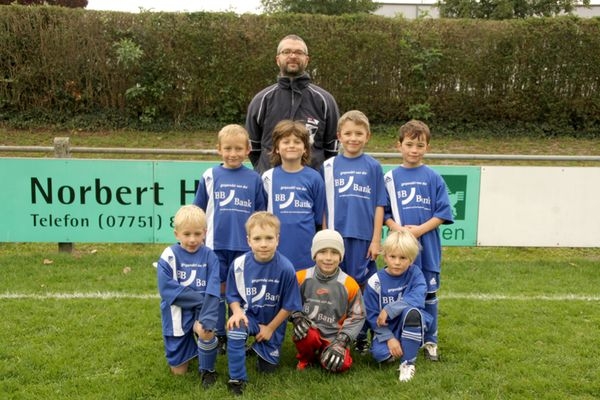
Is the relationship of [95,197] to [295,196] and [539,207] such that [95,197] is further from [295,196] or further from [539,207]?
[539,207]

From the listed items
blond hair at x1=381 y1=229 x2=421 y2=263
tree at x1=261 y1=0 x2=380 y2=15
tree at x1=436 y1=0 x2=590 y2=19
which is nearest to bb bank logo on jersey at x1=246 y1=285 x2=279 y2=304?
blond hair at x1=381 y1=229 x2=421 y2=263

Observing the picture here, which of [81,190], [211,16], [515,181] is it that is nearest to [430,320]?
[515,181]

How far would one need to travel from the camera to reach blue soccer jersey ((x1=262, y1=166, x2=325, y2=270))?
4.32 meters

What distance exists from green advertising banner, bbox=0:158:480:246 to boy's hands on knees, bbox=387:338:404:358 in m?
3.44

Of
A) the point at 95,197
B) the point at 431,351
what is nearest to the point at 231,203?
the point at 431,351

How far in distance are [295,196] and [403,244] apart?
793 mm

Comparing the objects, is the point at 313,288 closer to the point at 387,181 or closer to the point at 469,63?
the point at 387,181

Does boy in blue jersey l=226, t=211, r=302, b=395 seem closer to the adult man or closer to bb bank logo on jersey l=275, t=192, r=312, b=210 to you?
bb bank logo on jersey l=275, t=192, r=312, b=210

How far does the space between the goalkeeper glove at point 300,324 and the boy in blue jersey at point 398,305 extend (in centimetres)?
48

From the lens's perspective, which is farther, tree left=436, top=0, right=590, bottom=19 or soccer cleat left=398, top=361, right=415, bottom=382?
tree left=436, top=0, right=590, bottom=19

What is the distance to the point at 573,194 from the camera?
7.56 metres

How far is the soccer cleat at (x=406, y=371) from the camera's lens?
4.09 meters

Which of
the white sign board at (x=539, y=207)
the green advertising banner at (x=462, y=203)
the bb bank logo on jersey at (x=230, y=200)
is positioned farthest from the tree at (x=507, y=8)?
the bb bank logo on jersey at (x=230, y=200)

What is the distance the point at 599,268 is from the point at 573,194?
911 mm
